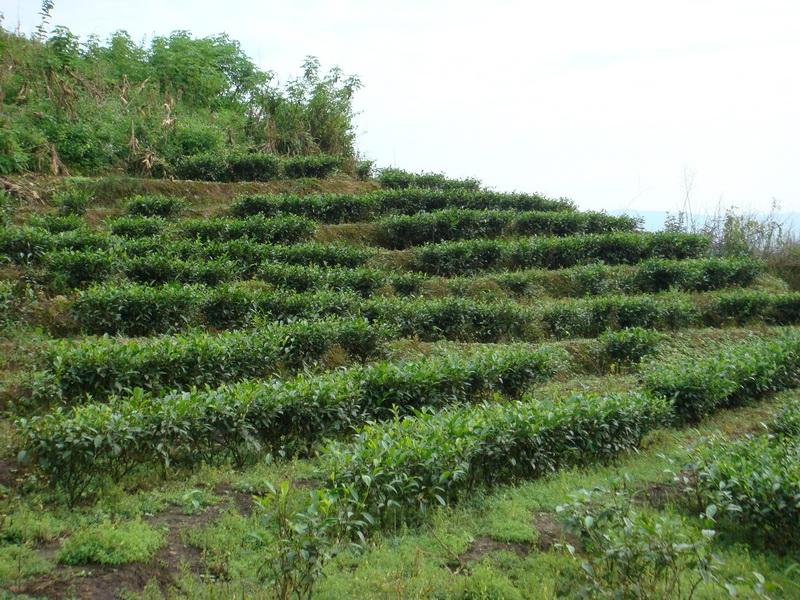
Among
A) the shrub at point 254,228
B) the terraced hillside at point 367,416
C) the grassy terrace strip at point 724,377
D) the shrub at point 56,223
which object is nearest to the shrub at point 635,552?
the terraced hillside at point 367,416

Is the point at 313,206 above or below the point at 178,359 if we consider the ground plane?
above

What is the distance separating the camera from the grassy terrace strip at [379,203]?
16016 mm

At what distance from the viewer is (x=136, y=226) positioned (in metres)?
13.5

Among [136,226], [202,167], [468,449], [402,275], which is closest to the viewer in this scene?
[468,449]

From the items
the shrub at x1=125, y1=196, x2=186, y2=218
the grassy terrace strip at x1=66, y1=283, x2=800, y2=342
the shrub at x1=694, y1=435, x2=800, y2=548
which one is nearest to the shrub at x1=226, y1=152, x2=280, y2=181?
the shrub at x1=125, y1=196, x2=186, y2=218

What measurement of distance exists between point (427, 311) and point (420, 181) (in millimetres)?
9699

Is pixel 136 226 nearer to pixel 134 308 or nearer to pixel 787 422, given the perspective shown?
pixel 134 308

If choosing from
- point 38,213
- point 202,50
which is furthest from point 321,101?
point 38,213

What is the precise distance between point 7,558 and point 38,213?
1026cm

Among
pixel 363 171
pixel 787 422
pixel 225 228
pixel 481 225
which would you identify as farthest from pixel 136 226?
pixel 787 422

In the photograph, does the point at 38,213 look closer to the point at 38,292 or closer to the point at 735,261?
the point at 38,292

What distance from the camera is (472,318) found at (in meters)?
12.2

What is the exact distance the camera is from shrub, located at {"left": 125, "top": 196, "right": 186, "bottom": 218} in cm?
1458

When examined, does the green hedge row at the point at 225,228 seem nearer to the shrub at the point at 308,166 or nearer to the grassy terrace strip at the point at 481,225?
the grassy terrace strip at the point at 481,225
